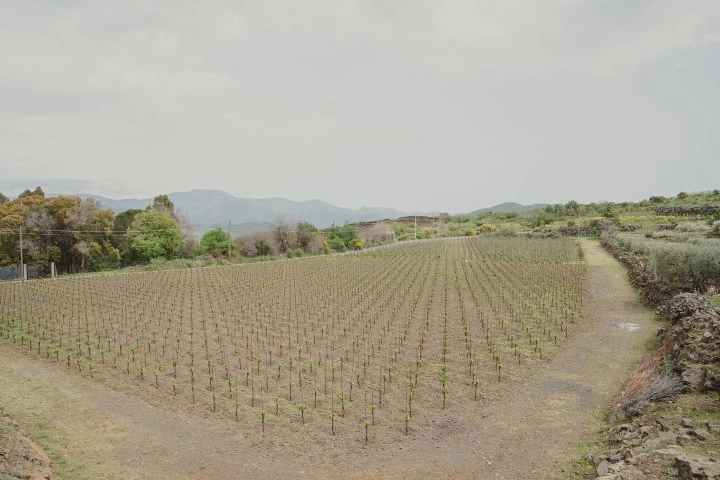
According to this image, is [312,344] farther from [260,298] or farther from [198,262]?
[198,262]

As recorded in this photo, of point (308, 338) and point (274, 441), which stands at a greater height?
point (308, 338)

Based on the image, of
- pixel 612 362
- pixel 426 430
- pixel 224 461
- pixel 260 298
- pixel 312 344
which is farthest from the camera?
pixel 260 298

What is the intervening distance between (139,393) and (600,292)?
19.2 m

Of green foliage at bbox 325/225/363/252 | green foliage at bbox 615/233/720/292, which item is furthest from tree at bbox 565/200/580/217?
green foliage at bbox 615/233/720/292

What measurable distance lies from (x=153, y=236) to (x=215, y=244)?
238 inches

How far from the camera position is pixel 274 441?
751 centimetres

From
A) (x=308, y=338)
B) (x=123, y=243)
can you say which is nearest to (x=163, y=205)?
(x=123, y=243)

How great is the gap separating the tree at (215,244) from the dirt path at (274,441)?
33.5 metres

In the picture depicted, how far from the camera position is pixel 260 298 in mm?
19656

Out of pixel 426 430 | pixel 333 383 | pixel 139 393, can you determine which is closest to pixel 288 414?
pixel 333 383

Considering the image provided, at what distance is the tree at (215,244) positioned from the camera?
4391 centimetres

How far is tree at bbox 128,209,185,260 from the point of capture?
1575 inches

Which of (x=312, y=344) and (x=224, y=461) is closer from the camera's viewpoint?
(x=224, y=461)

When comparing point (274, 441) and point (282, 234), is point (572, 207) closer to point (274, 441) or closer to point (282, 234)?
point (282, 234)
